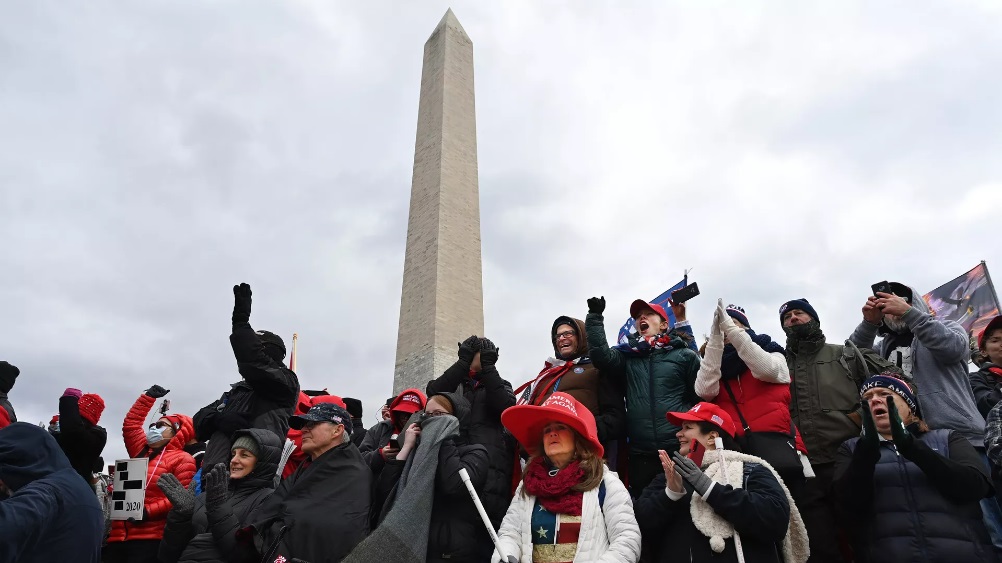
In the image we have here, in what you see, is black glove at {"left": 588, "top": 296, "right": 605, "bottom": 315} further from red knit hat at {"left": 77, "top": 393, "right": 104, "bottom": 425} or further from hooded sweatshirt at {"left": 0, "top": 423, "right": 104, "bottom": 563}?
red knit hat at {"left": 77, "top": 393, "right": 104, "bottom": 425}

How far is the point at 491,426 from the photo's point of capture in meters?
4.28

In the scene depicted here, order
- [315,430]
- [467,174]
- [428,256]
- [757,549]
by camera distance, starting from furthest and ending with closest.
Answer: [467,174]
[428,256]
[315,430]
[757,549]

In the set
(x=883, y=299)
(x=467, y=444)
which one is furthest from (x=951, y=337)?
(x=467, y=444)

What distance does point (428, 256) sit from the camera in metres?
13.4

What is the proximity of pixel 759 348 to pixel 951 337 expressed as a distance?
4.12 feet

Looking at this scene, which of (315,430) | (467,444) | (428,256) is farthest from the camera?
(428,256)

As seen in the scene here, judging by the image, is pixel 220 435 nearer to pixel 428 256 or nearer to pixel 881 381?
pixel 881 381

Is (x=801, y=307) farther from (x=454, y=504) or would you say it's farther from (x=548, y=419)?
(x=454, y=504)

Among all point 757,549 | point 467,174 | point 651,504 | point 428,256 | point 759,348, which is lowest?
point 757,549

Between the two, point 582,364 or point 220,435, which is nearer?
point 582,364

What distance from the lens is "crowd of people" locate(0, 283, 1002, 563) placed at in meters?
3.09

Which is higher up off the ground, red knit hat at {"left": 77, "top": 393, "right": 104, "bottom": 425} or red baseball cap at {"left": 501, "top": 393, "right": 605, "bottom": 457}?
red knit hat at {"left": 77, "top": 393, "right": 104, "bottom": 425}

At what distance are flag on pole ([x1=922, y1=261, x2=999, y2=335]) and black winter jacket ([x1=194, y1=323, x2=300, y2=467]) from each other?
7.64 metres

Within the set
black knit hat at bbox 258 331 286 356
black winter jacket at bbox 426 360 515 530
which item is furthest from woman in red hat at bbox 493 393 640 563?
black knit hat at bbox 258 331 286 356
